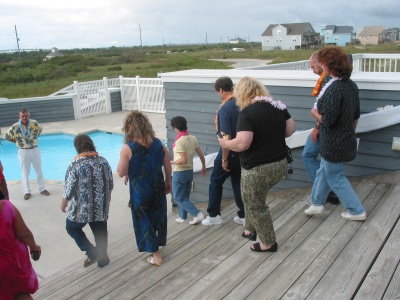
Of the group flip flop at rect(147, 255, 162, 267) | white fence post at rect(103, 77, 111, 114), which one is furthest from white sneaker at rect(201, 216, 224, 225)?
white fence post at rect(103, 77, 111, 114)

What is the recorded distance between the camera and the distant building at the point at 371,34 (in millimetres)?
80125

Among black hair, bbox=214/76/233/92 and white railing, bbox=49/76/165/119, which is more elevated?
black hair, bbox=214/76/233/92

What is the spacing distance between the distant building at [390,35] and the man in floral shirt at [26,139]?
83.7m

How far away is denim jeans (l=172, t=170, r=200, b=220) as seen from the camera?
3.97 metres

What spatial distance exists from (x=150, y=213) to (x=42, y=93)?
21.0 meters

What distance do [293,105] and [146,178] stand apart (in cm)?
202

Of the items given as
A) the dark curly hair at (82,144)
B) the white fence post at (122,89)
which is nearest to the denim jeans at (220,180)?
the dark curly hair at (82,144)

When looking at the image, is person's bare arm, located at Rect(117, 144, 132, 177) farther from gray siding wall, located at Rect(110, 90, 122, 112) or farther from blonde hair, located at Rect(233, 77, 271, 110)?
gray siding wall, located at Rect(110, 90, 122, 112)

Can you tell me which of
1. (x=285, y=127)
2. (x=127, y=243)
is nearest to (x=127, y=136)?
(x=285, y=127)

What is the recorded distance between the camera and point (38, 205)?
21.6 feet

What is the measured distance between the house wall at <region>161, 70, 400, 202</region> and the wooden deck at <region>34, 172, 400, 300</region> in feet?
0.94

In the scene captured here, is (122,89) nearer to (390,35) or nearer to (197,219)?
(197,219)

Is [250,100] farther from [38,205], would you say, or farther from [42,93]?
[42,93]

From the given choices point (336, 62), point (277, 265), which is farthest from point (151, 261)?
point (336, 62)
